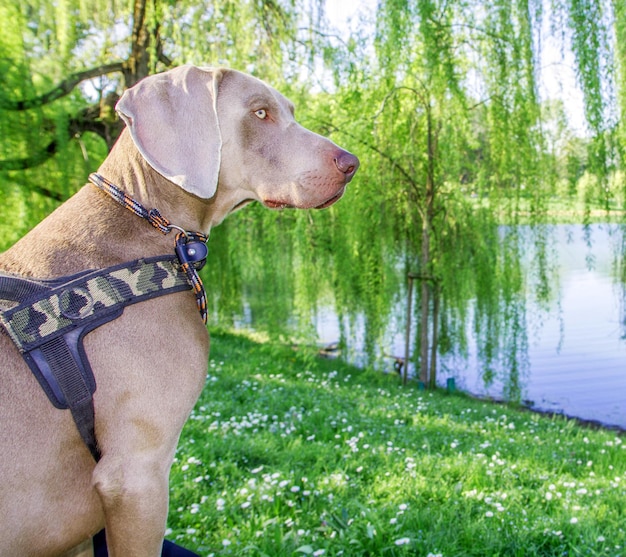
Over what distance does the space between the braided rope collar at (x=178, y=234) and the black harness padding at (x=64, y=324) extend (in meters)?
0.19

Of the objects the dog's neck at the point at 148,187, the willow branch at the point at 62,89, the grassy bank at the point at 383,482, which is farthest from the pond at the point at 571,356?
the dog's neck at the point at 148,187

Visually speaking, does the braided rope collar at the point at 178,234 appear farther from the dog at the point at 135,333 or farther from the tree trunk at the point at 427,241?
the tree trunk at the point at 427,241

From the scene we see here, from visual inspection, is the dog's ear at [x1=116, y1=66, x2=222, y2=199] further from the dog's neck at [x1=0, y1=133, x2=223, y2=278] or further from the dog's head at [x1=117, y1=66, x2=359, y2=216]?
the dog's neck at [x1=0, y1=133, x2=223, y2=278]

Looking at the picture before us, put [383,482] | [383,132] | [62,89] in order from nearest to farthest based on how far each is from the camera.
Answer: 1. [383,482]
2. [62,89]
3. [383,132]

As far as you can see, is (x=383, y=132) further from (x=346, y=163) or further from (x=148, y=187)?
(x=148, y=187)

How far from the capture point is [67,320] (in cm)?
146

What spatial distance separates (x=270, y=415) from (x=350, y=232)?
8.08ft

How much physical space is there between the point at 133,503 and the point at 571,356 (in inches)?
349

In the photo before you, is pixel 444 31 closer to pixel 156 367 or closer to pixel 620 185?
pixel 620 185

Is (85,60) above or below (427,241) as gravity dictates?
above

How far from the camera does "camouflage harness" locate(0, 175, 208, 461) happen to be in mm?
1428

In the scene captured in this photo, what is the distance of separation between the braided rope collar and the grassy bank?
1.18 metres

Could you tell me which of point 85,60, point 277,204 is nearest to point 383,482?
point 277,204

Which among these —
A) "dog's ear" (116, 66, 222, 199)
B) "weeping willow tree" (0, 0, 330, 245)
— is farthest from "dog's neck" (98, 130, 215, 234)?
"weeping willow tree" (0, 0, 330, 245)
